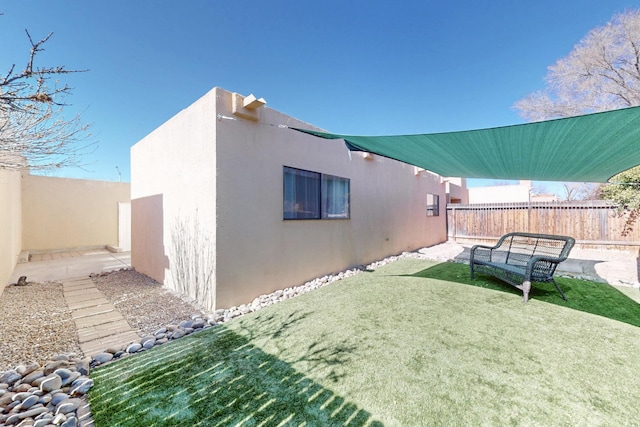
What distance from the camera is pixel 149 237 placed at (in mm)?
6648

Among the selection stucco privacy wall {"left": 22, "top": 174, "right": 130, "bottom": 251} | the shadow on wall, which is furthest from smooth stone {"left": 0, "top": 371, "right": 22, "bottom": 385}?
stucco privacy wall {"left": 22, "top": 174, "right": 130, "bottom": 251}

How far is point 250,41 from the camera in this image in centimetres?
734

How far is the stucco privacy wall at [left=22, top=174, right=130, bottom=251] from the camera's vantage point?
10562 mm

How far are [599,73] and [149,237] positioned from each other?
19556 millimetres

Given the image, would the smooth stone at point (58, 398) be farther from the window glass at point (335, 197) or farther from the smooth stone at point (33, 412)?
the window glass at point (335, 197)

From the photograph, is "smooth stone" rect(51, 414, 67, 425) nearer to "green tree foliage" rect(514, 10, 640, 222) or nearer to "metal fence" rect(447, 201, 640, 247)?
"metal fence" rect(447, 201, 640, 247)

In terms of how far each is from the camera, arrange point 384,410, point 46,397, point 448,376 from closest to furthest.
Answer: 1. point 384,410
2. point 46,397
3. point 448,376

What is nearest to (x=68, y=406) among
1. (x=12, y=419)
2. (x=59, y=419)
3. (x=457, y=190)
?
(x=59, y=419)

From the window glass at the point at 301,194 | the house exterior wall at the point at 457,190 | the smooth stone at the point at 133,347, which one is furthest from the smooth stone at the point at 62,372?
the house exterior wall at the point at 457,190

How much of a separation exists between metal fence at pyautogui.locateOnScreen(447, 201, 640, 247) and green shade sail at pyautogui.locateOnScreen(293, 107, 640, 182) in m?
5.82

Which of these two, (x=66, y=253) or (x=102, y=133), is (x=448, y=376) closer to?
(x=102, y=133)

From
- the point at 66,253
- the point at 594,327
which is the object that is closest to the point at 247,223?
the point at 594,327

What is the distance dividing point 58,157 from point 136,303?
9.16 ft

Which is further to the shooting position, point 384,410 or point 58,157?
point 58,157
